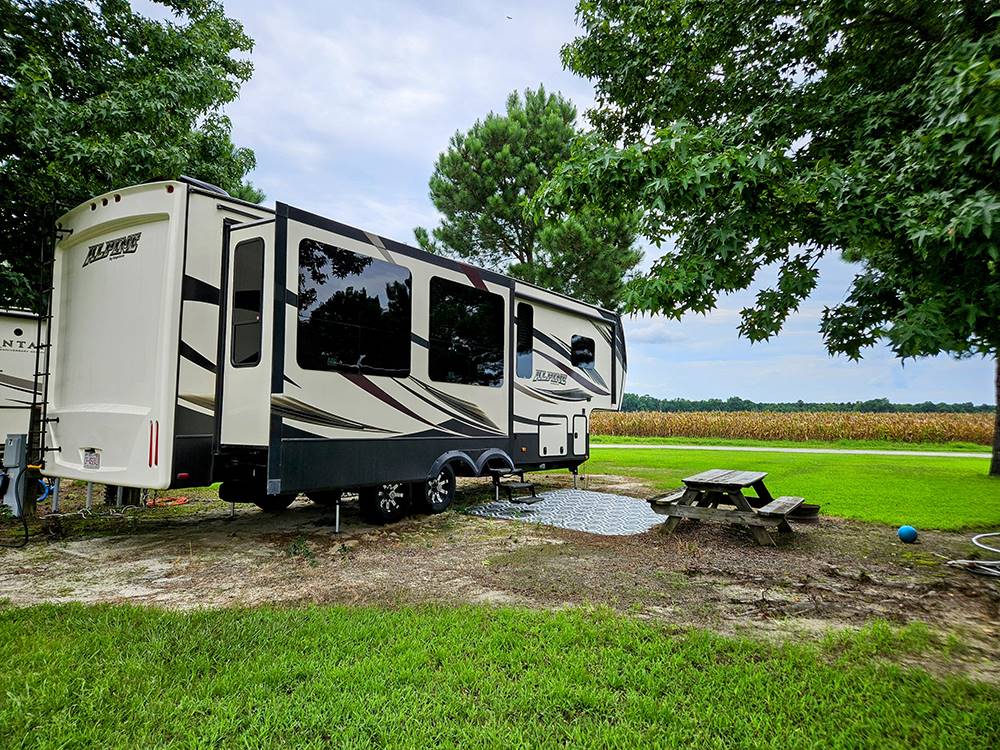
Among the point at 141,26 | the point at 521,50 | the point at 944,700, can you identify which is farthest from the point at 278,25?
the point at 944,700

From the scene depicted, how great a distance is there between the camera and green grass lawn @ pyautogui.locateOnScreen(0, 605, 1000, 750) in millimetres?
2271

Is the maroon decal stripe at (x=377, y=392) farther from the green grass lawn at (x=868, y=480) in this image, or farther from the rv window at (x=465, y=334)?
the green grass lawn at (x=868, y=480)

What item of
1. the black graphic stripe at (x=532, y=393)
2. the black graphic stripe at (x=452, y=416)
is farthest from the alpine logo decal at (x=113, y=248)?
the black graphic stripe at (x=532, y=393)

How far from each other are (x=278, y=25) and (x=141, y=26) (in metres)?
2.06

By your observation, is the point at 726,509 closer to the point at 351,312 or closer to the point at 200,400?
the point at 351,312

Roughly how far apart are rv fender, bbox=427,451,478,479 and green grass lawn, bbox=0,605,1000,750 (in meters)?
3.02

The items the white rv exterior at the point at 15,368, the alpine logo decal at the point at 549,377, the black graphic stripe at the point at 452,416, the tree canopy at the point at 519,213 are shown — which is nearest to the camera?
the black graphic stripe at the point at 452,416

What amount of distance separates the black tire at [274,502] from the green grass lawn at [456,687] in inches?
118

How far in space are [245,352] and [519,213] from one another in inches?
504

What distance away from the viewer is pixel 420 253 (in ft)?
20.9

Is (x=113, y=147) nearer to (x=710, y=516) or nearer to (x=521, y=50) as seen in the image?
(x=521, y=50)

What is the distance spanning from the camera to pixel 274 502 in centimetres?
672

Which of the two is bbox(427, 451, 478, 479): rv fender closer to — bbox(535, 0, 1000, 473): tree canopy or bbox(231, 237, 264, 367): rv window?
bbox(231, 237, 264, 367): rv window

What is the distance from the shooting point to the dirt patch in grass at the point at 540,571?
371 centimetres
